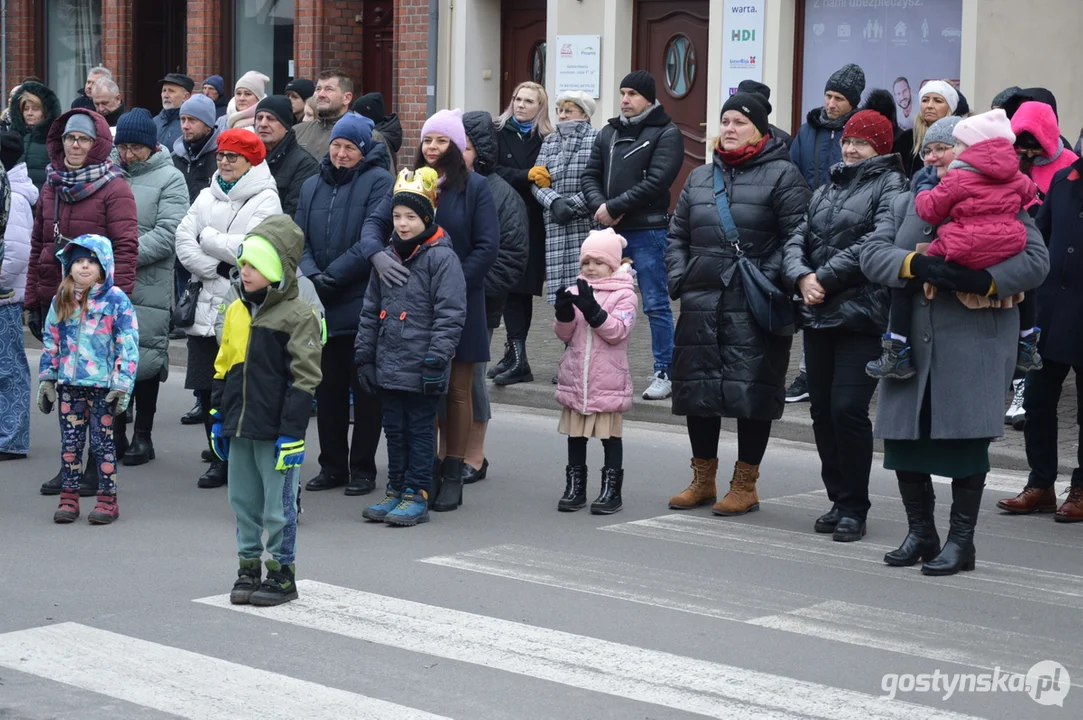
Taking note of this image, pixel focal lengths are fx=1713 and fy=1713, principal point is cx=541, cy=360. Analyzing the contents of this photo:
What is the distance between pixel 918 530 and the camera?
7.66m

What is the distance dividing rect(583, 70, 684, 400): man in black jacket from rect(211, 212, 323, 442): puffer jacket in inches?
186

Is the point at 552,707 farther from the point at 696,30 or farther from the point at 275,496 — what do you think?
the point at 696,30

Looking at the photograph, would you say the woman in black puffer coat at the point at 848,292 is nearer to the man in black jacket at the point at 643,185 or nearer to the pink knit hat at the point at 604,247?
the pink knit hat at the point at 604,247

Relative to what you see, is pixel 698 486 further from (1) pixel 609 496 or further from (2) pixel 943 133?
(2) pixel 943 133

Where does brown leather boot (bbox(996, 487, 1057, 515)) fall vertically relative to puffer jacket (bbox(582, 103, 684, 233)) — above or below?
below

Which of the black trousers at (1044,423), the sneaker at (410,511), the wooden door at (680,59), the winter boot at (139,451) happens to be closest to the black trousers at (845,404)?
the black trousers at (1044,423)

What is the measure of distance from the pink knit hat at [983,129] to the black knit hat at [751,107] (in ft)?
4.77

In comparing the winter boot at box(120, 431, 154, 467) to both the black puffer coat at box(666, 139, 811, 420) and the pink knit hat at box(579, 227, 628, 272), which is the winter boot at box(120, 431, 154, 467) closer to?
the pink knit hat at box(579, 227, 628, 272)

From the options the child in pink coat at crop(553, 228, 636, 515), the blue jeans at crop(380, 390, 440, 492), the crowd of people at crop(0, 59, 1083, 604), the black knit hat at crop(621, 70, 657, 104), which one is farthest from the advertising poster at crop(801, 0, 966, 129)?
the blue jeans at crop(380, 390, 440, 492)

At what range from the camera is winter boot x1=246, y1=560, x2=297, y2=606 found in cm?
676

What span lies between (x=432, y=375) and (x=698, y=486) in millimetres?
1568

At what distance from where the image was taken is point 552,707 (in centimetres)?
554

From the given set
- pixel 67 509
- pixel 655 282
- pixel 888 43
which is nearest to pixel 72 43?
pixel 888 43

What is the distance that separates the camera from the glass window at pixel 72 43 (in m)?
24.8
